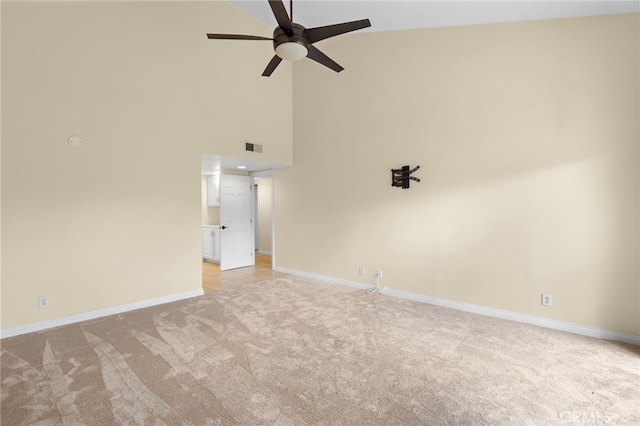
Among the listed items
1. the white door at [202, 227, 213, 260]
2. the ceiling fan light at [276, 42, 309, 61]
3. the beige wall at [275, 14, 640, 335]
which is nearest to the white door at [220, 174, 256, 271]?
the white door at [202, 227, 213, 260]

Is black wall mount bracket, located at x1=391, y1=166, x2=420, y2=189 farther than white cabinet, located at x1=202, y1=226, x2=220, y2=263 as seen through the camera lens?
No

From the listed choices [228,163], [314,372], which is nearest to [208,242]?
[228,163]

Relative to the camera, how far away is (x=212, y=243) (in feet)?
23.0

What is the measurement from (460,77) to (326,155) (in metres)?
2.36

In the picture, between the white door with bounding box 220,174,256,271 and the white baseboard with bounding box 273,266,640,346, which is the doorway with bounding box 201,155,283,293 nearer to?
the white door with bounding box 220,174,256,271

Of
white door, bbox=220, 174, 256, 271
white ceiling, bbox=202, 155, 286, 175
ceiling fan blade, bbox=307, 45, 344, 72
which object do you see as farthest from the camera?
white door, bbox=220, 174, 256, 271

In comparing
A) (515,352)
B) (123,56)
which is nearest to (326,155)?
(123,56)

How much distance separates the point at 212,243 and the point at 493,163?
5.89m

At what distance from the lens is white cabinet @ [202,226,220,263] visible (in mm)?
6844

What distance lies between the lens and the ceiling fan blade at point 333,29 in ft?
7.42

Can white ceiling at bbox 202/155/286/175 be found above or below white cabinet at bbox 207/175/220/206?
above

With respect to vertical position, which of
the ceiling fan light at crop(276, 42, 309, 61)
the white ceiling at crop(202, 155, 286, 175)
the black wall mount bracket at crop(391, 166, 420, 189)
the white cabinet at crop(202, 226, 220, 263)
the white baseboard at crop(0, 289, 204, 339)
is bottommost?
the white baseboard at crop(0, 289, 204, 339)

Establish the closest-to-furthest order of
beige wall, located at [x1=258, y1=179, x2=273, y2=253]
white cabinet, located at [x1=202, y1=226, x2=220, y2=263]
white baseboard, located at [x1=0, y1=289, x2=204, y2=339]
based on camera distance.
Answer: white baseboard, located at [x1=0, y1=289, x2=204, y2=339] → white cabinet, located at [x1=202, y1=226, x2=220, y2=263] → beige wall, located at [x1=258, y1=179, x2=273, y2=253]

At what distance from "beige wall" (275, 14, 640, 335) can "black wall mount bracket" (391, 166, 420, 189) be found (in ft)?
0.39
